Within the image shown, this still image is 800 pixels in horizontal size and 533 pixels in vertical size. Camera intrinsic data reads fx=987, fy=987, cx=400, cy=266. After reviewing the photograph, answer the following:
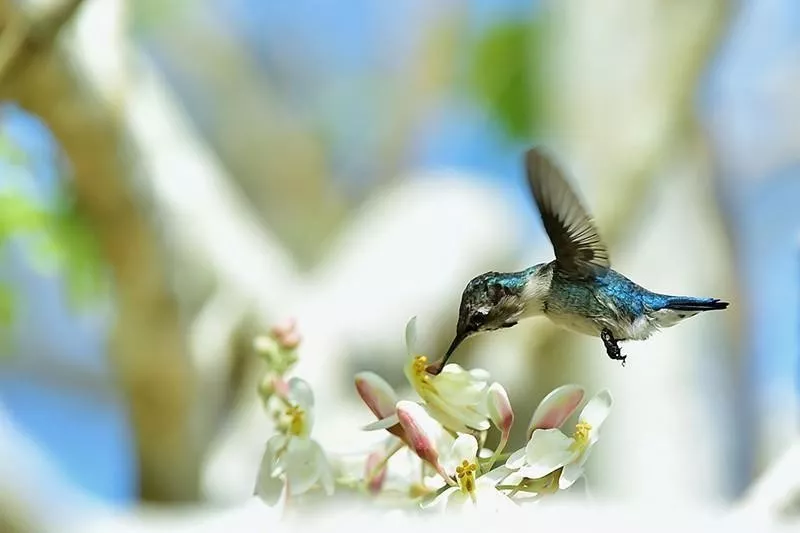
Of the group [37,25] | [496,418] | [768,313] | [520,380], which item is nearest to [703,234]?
[768,313]

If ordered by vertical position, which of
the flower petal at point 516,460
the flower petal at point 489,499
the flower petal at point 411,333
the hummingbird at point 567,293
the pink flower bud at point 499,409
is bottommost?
the flower petal at point 489,499

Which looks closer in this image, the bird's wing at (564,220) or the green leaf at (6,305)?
the bird's wing at (564,220)

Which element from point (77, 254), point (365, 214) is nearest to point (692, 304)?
point (77, 254)

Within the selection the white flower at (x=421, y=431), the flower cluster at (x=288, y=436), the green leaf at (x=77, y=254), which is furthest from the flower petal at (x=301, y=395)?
the green leaf at (x=77, y=254)

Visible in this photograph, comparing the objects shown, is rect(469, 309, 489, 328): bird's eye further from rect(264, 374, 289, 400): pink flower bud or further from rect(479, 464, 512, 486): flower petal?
rect(264, 374, 289, 400): pink flower bud

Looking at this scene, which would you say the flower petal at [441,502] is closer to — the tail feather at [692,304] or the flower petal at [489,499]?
the flower petal at [489,499]

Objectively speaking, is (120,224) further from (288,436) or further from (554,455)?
(554,455)

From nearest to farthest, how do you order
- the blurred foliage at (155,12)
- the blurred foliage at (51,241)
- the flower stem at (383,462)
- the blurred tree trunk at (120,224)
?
the flower stem at (383,462) < the blurred tree trunk at (120,224) < the blurred foliage at (51,241) < the blurred foliage at (155,12)
